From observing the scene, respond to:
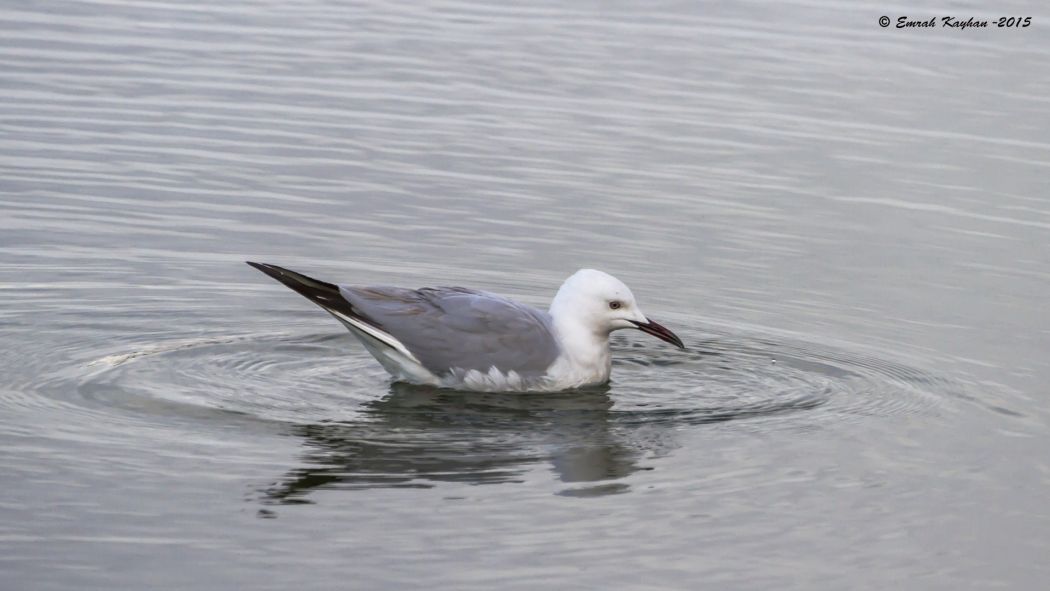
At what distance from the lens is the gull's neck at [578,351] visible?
11609 mm

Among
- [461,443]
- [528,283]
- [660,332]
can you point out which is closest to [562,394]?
[660,332]

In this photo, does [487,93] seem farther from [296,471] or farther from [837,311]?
[296,471]

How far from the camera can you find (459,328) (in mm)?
11508

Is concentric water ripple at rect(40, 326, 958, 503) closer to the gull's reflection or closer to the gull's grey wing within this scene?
the gull's reflection

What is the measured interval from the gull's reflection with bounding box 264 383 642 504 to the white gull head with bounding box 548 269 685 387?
203 mm

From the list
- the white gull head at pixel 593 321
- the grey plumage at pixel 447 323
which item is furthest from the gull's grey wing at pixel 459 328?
the white gull head at pixel 593 321

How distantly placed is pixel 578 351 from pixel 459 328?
2.50ft

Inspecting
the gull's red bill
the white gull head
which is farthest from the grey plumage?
the gull's red bill

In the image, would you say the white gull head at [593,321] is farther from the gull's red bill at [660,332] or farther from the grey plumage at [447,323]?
the grey plumage at [447,323]

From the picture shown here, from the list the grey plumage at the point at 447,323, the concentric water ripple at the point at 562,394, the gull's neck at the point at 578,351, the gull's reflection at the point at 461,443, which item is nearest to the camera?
the gull's reflection at the point at 461,443

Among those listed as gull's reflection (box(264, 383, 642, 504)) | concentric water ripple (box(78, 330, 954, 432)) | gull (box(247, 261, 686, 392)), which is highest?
gull (box(247, 261, 686, 392))

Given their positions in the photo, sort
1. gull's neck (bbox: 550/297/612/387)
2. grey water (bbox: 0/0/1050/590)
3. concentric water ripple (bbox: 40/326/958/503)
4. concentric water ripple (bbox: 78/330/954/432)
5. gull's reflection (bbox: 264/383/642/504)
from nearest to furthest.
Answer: grey water (bbox: 0/0/1050/590), gull's reflection (bbox: 264/383/642/504), concentric water ripple (bbox: 40/326/958/503), concentric water ripple (bbox: 78/330/954/432), gull's neck (bbox: 550/297/612/387)

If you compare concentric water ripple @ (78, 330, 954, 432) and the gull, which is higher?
the gull

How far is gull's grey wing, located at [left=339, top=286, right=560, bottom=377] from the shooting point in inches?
448
